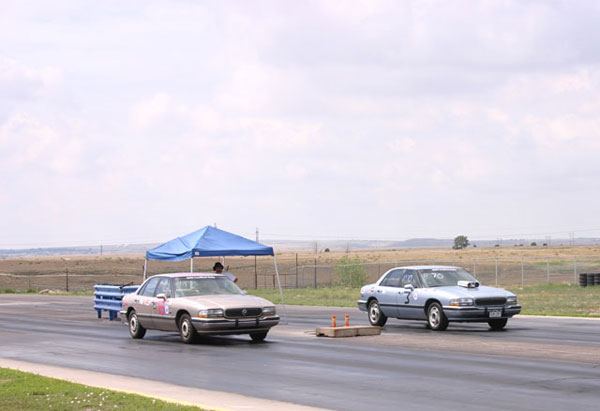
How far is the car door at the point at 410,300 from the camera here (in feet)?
76.4

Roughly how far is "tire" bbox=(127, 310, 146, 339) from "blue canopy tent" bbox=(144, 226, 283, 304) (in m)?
3.54

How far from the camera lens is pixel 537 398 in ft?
37.1

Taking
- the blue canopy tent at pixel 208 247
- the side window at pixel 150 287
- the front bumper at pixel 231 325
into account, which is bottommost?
the front bumper at pixel 231 325

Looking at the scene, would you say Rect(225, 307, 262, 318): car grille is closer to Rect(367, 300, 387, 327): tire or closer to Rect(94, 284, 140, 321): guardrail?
Rect(367, 300, 387, 327): tire

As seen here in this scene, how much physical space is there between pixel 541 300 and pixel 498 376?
23.6 meters

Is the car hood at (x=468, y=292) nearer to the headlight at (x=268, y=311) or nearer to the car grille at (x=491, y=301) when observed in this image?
the car grille at (x=491, y=301)

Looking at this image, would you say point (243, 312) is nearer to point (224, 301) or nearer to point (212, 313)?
point (224, 301)

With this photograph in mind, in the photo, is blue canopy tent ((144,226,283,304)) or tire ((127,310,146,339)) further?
blue canopy tent ((144,226,283,304))

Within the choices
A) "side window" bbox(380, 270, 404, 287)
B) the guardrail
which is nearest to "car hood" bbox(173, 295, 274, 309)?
"side window" bbox(380, 270, 404, 287)

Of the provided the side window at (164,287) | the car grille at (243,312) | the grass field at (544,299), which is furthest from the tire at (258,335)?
the grass field at (544,299)

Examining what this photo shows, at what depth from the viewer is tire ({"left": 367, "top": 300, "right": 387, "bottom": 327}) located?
2447cm

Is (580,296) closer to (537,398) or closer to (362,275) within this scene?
(362,275)

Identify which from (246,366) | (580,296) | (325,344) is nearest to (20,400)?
(246,366)

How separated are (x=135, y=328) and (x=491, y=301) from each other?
331 inches
